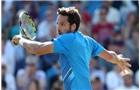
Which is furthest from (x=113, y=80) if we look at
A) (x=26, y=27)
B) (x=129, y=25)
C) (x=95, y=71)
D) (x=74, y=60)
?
(x=74, y=60)

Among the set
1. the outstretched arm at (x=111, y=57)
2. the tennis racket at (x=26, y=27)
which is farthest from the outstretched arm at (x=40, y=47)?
the outstretched arm at (x=111, y=57)

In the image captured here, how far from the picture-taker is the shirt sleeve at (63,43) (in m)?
5.28

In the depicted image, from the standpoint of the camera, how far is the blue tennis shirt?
532cm

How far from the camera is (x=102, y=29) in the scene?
11.2 meters

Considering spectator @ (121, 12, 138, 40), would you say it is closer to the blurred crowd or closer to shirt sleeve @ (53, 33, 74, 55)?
the blurred crowd

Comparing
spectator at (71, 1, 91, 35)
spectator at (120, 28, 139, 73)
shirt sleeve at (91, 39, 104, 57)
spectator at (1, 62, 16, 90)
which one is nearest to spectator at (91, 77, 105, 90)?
spectator at (120, 28, 139, 73)

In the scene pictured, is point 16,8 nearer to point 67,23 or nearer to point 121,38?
point 121,38

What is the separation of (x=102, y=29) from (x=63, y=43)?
594 centimetres

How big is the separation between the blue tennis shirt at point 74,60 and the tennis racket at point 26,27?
2.11 ft

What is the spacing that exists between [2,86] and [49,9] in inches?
93.0

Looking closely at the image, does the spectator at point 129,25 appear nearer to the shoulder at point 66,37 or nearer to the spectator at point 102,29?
the spectator at point 102,29

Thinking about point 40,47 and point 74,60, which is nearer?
point 40,47

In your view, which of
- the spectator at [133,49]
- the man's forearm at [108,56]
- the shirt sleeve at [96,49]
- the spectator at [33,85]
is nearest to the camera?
the shirt sleeve at [96,49]

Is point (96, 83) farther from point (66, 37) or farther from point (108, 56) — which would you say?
point (66, 37)
